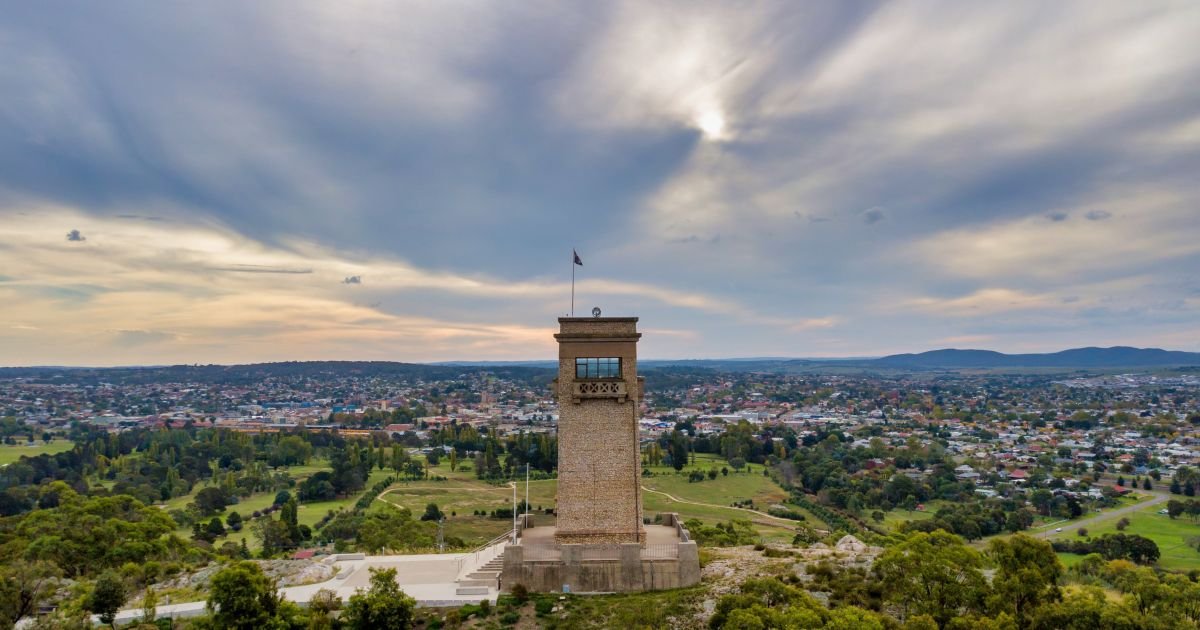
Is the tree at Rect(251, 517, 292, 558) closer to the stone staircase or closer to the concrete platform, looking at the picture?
the concrete platform

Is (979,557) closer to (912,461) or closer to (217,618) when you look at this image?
(217,618)

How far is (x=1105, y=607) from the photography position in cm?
2119

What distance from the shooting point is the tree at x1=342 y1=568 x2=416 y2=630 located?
2192cm

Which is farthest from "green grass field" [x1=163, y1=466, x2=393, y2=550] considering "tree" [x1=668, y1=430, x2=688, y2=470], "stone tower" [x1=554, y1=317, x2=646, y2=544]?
"stone tower" [x1=554, y1=317, x2=646, y2=544]

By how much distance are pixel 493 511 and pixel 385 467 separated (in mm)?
41381

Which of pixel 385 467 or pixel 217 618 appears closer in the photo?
pixel 217 618

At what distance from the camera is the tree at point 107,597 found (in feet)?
78.7

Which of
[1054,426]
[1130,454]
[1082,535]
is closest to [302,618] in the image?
[1082,535]

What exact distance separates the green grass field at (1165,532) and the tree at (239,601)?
205 ft

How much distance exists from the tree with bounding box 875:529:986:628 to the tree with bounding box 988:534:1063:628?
0.62 meters

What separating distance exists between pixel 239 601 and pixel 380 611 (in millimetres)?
4450

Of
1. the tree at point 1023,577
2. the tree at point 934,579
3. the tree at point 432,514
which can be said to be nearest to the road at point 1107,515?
the tree at point 1023,577

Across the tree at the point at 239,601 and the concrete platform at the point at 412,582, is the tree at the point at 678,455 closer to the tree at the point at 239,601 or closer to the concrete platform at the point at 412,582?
the concrete platform at the point at 412,582

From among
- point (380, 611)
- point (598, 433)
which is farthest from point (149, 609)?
point (598, 433)
